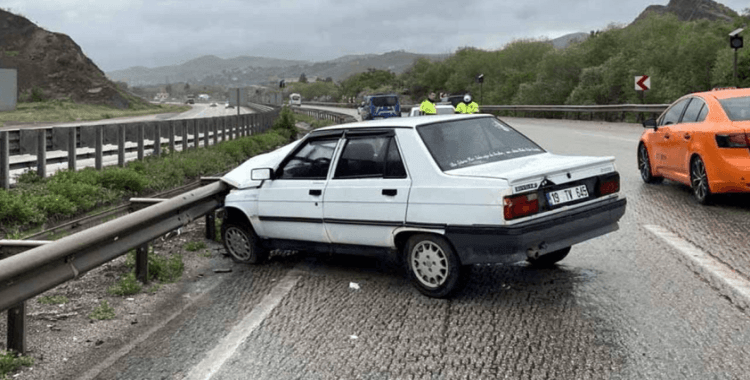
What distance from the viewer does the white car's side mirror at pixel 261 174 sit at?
25.1ft

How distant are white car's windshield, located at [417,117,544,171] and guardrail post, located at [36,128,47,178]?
8.68 meters

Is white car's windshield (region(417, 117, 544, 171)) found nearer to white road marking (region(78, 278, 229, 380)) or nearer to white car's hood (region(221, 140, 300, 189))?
white car's hood (region(221, 140, 300, 189))

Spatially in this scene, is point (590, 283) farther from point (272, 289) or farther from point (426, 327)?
point (272, 289)

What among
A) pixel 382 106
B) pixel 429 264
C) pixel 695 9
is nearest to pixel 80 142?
pixel 429 264

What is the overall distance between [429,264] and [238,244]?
250 centimetres

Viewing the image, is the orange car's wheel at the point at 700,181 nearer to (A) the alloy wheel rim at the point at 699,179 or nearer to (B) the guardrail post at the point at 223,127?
(A) the alloy wheel rim at the point at 699,179

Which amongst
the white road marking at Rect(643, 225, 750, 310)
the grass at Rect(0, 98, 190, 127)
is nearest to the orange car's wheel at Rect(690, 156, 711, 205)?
the white road marking at Rect(643, 225, 750, 310)

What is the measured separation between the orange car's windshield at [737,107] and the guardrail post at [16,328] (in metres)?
8.67

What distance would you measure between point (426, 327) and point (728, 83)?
43.2 metres

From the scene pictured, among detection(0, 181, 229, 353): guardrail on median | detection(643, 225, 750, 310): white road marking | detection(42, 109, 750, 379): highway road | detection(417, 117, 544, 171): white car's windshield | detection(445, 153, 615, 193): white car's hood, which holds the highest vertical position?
detection(417, 117, 544, 171): white car's windshield

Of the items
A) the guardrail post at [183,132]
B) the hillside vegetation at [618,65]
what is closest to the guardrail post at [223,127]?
the guardrail post at [183,132]

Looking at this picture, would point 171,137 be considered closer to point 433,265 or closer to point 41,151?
point 41,151

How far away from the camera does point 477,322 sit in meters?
5.64

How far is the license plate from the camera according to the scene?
624 cm
